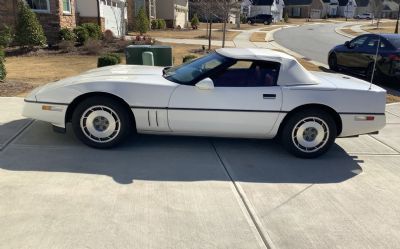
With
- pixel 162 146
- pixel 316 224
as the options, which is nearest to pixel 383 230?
pixel 316 224

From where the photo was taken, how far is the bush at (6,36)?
51.5 ft

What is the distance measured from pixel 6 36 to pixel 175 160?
44.8ft

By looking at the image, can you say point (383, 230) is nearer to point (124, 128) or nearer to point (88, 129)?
point (124, 128)

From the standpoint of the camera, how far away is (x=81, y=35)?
17.9m

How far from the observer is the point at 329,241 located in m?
3.34

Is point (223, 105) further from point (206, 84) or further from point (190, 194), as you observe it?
point (190, 194)

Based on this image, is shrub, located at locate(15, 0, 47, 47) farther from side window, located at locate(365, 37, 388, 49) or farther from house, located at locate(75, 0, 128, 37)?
side window, located at locate(365, 37, 388, 49)

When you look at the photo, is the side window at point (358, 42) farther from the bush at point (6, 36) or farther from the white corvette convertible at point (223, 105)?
the bush at point (6, 36)

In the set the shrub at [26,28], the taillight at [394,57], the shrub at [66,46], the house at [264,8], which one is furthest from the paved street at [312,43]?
the house at [264,8]

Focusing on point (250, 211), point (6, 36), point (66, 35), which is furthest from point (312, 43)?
point (250, 211)

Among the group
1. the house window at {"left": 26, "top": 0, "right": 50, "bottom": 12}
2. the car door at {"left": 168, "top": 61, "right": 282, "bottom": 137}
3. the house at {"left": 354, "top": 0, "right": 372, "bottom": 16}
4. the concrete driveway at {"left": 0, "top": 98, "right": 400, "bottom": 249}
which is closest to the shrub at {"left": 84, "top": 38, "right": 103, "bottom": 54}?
the house window at {"left": 26, "top": 0, "right": 50, "bottom": 12}

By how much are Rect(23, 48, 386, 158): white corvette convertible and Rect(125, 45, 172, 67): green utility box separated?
4.48 metres

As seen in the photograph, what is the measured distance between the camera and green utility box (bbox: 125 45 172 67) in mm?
9633

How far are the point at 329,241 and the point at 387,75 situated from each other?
897 cm
